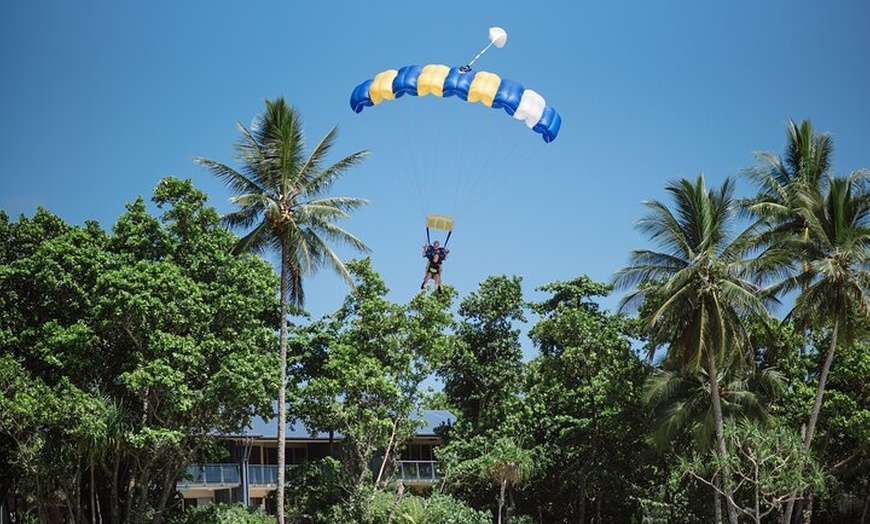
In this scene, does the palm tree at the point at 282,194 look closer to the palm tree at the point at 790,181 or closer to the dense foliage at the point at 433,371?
the dense foliage at the point at 433,371

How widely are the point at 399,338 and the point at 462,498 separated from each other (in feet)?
27.9

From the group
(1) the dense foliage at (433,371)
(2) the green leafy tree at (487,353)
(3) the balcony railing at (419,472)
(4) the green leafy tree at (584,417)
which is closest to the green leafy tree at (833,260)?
(1) the dense foliage at (433,371)

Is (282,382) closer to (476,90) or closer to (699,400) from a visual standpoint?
(476,90)

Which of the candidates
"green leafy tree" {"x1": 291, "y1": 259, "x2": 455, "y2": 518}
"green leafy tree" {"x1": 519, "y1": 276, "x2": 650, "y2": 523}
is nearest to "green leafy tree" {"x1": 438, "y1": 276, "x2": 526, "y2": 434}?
"green leafy tree" {"x1": 519, "y1": 276, "x2": 650, "y2": 523}

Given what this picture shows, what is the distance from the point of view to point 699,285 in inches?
1098

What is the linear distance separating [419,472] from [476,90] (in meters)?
18.9

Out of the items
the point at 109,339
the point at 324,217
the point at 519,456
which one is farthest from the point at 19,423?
the point at 519,456

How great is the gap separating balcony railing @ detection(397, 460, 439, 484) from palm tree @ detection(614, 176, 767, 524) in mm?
14201

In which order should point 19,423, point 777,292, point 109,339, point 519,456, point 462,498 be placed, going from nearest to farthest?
1. point 19,423
2. point 109,339
3. point 777,292
4. point 519,456
5. point 462,498

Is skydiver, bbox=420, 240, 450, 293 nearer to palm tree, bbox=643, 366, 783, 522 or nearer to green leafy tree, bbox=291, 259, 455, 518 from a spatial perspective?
green leafy tree, bbox=291, 259, 455, 518

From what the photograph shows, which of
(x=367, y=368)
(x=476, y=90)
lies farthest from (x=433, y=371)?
(x=476, y=90)

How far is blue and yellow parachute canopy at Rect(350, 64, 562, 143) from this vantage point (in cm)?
2673

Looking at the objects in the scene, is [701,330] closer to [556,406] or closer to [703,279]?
[703,279]

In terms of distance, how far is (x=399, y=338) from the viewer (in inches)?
1203
